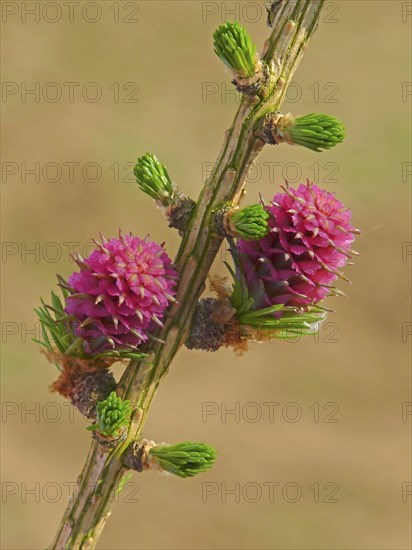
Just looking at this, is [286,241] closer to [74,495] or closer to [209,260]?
[209,260]

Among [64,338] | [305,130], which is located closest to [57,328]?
[64,338]

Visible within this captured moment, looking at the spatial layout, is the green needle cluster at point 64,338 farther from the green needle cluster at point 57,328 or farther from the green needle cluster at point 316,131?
the green needle cluster at point 316,131

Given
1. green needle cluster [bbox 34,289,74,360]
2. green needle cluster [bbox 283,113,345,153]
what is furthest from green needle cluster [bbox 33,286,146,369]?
green needle cluster [bbox 283,113,345,153]

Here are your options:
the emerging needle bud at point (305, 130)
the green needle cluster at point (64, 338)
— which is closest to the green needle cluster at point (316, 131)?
the emerging needle bud at point (305, 130)

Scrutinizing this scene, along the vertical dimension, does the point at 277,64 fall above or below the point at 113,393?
above

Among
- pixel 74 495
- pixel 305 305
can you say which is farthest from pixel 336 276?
pixel 74 495
